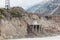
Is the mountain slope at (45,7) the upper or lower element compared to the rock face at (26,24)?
upper

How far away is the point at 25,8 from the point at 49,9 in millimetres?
672

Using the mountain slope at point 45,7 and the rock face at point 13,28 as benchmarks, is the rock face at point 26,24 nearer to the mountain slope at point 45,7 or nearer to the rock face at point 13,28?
the rock face at point 13,28

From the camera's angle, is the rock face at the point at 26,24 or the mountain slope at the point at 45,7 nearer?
the rock face at the point at 26,24

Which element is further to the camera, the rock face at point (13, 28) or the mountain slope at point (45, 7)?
the mountain slope at point (45, 7)

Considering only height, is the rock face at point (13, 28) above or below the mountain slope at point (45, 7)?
below

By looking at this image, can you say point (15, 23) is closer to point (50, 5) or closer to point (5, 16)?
point (5, 16)

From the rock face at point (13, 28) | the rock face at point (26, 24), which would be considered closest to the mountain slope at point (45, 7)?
the rock face at point (26, 24)

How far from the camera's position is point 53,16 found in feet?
16.5

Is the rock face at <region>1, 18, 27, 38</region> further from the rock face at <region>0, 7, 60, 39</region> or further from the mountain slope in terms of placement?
the mountain slope

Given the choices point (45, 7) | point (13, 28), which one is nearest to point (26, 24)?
point (13, 28)

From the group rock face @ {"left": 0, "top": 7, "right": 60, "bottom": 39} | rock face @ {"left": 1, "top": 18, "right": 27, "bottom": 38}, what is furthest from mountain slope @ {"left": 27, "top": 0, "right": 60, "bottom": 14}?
rock face @ {"left": 1, "top": 18, "right": 27, "bottom": 38}

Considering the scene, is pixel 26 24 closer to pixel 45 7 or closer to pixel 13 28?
pixel 13 28

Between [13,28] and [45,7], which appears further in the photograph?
[45,7]

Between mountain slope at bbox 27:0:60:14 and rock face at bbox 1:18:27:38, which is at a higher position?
mountain slope at bbox 27:0:60:14
